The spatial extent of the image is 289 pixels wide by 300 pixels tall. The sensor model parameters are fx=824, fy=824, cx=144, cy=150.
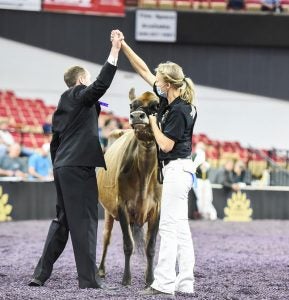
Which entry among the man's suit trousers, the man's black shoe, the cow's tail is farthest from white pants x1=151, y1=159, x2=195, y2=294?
the cow's tail

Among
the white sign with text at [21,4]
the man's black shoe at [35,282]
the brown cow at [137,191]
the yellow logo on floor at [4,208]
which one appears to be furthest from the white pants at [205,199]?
the man's black shoe at [35,282]

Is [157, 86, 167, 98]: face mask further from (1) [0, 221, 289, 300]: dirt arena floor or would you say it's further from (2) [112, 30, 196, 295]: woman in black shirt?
(1) [0, 221, 289, 300]: dirt arena floor

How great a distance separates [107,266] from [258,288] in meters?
2.41

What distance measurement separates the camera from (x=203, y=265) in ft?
29.8

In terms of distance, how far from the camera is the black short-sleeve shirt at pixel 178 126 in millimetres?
6188

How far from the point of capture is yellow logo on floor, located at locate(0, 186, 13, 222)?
15.6 m

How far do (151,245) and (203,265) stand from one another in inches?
75.0

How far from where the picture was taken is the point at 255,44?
23.2 metres

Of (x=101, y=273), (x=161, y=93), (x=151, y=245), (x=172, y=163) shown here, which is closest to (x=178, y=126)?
(x=172, y=163)

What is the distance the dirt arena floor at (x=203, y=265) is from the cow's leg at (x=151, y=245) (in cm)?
11

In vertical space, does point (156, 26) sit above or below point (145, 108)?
above

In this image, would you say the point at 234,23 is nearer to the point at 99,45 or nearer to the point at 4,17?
the point at 99,45

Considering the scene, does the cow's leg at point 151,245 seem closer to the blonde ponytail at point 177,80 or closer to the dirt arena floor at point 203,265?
the dirt arena floor at point 203,265

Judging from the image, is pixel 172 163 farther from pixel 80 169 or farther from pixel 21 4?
pixel 21 4
